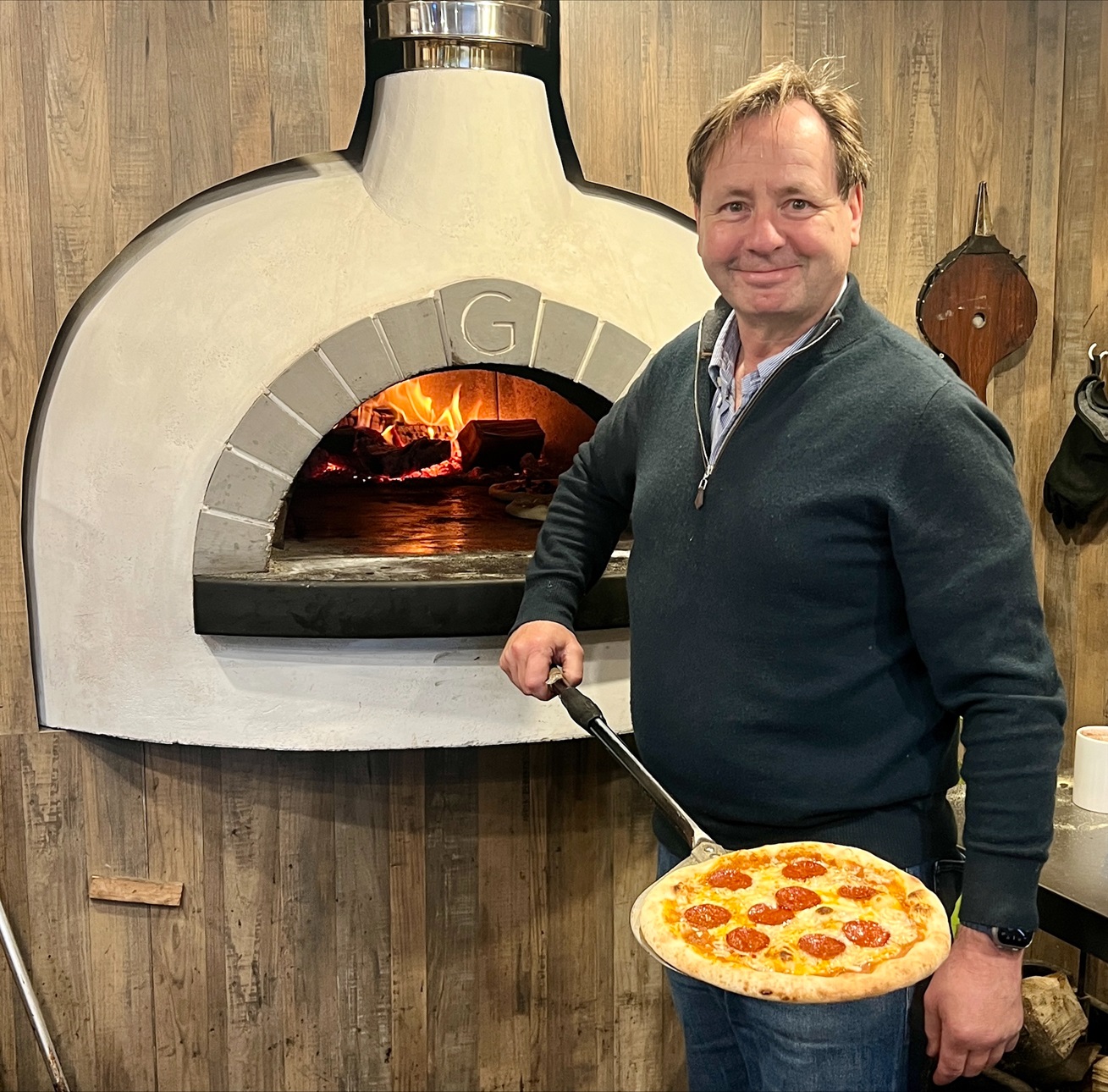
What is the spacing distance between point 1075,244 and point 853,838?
159 cm

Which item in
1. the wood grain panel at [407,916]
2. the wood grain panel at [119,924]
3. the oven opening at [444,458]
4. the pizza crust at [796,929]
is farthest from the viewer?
the oven opening at [444,458]

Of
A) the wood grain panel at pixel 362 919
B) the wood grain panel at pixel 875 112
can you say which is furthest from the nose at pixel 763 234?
the wood grain panel at pixel 362 919

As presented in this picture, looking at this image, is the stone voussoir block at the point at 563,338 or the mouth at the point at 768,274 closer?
the mouth at the point at 768,274

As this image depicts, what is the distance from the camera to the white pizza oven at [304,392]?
6.95ft

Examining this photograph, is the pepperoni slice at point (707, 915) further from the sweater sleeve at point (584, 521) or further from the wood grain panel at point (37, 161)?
the wood grain panel at point (37, 161)

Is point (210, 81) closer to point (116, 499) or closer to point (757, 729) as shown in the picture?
point (116, 499)

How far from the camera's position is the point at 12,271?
6.97ft

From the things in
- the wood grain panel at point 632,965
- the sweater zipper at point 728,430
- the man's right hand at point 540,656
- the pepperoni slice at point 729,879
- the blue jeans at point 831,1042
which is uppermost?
the sweater zipper at point 728,430

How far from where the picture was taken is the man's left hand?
140cm

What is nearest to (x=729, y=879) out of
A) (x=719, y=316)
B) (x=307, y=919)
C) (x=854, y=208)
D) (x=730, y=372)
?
(x=730, y=372)

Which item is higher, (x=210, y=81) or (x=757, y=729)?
(x=210, y=81)

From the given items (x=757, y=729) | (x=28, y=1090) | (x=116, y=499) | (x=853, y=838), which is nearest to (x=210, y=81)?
(x=116, y=499)

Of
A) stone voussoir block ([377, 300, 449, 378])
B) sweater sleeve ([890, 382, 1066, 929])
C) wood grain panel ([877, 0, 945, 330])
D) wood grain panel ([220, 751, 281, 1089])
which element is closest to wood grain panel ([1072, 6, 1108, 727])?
wood grain panel ([877, 0, 945, 330])

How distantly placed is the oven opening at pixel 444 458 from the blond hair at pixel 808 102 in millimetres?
1047
